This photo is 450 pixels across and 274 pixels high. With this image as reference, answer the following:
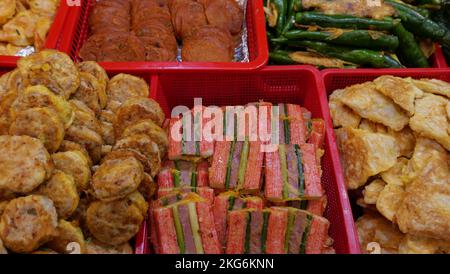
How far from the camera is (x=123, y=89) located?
2.54 meters

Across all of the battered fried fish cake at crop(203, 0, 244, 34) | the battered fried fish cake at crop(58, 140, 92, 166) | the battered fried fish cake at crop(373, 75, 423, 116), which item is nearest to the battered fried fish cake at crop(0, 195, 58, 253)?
the battered fried fish cake at crop(58, 140, 92, 166)

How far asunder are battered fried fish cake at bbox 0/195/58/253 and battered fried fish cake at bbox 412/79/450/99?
2.09 metres

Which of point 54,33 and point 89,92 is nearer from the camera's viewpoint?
point 89,92

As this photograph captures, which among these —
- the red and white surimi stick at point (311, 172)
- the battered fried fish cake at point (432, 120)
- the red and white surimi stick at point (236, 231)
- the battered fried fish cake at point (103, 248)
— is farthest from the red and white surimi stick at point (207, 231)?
the battered fried fish cake at point (432, 120)

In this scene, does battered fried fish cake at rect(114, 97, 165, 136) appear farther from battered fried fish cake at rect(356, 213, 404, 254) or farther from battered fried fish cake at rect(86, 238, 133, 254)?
battered fried fish cake at rect(356, 213, 404, 254)

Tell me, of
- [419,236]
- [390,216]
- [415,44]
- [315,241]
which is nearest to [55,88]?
[315,241]

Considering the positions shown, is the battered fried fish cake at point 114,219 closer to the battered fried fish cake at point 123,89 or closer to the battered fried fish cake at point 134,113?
the battered fried fish cake at point 134,113

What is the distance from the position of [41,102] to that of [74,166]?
34 centimetres

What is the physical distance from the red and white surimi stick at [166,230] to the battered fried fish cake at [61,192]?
40cm

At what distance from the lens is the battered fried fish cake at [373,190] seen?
7.59 ft

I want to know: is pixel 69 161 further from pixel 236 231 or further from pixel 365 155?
pixel 365 155

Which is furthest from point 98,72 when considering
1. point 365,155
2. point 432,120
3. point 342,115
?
point 432,120

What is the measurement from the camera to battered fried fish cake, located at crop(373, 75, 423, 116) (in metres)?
2.39

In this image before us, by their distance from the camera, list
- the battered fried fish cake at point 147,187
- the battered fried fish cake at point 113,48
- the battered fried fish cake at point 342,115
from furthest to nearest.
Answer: the battered fried fish cake at point 113,48, the battered fried fish cake at point 342,115, the battered fried fish cake at point 147,187
